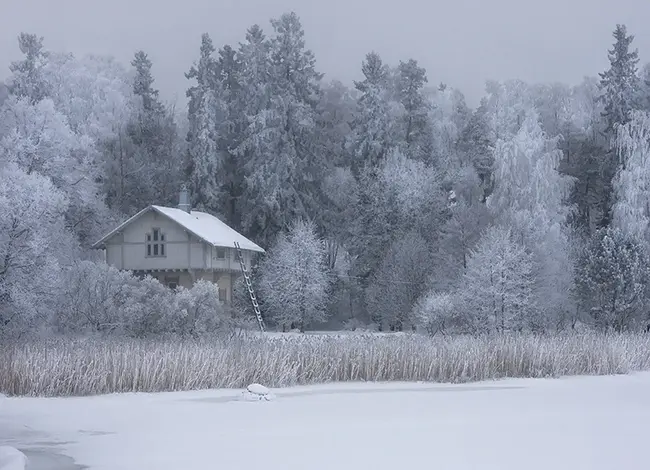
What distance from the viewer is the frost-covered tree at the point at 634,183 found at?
40.1 metres

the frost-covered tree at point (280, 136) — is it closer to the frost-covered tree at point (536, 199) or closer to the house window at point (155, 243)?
the house window at point (155, 243)

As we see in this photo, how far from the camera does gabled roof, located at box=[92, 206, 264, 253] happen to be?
4300 centimetres

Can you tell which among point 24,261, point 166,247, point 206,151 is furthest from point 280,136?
point 24,261

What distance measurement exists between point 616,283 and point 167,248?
2021 cm

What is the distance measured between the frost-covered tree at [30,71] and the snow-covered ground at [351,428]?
3012 cm

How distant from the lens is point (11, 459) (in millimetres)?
11656

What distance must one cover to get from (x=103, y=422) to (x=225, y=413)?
2196 millimetres

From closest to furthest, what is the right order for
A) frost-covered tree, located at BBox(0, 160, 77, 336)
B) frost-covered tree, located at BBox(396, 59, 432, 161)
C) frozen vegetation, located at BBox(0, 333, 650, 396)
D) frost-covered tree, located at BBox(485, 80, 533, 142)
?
frozen vegetation, located at BBox(0, 333, 650, 396) < frost-covered tree, located at BBox(0, 160, 77, 336) < frost-covered tree, located at BBox(485, 80, 533, 142) < frost-covered tree, located at BBox(396, 59, 432, 161)

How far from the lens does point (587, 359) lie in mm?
23484

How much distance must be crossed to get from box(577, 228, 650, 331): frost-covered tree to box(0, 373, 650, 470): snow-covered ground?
15930mm

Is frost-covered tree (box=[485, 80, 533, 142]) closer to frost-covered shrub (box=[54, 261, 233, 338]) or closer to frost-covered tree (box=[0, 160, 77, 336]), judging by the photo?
frost-covered shrub (box=[54, 261, 233, 338])

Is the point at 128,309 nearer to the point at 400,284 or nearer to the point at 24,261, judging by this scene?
the point at 24,261

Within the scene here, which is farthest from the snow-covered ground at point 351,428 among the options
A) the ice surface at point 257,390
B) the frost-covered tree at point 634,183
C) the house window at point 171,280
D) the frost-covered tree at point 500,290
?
the house window at point 171,280

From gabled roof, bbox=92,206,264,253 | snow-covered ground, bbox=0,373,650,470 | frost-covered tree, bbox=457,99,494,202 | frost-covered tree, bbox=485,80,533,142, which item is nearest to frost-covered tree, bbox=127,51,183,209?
gabled roof, bbox=92,206,264,253
